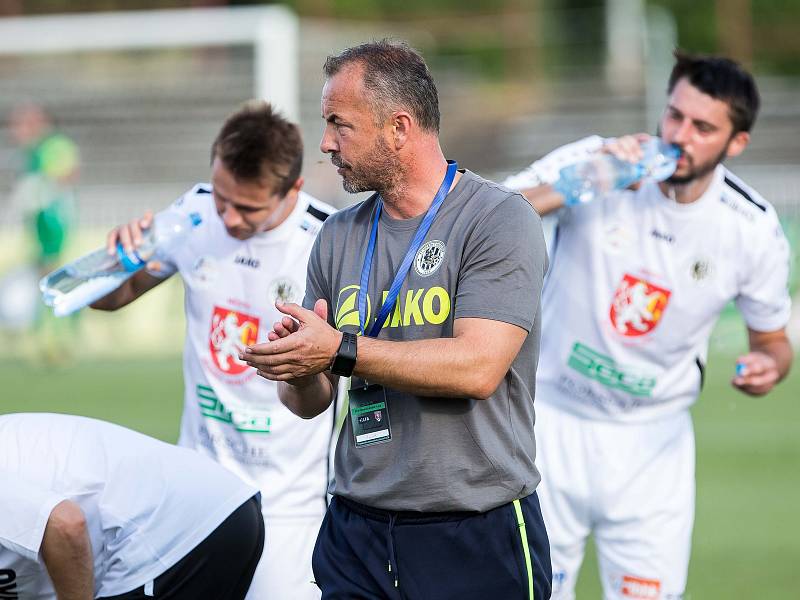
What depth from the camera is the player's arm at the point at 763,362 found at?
5278 mm

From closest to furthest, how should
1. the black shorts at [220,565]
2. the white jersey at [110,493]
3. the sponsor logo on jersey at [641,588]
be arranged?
the white jersey at [110,493] < the black shorts at [220,565] < the sponsor logo on jersey at [641,588]

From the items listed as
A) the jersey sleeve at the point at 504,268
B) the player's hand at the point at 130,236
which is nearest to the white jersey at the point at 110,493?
the player's hand at the point at 130,236

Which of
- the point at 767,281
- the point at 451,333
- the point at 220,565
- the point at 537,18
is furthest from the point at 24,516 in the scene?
the point at 537,18

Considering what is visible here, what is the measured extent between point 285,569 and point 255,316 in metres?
0.99

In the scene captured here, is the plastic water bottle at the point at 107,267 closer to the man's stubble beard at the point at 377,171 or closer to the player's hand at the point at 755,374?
the man's stubble beard at the point at 377,171

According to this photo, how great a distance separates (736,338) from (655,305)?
9.43 metres

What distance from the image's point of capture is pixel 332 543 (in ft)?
12.8

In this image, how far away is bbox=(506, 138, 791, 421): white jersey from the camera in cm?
549

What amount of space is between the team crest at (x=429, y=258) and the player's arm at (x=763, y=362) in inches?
81.5

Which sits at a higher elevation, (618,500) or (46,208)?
(618,500)

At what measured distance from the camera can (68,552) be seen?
12.0 ft

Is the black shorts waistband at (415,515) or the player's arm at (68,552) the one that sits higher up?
the black shorts waistband at (415,515)

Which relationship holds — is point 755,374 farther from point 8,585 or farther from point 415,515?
point 8,585

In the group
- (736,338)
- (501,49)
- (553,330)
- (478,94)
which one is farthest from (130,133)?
(553,330)
